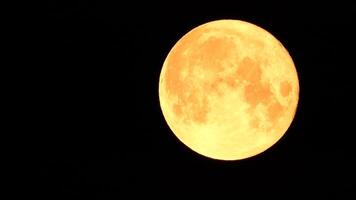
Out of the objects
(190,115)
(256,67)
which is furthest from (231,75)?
(190,115)

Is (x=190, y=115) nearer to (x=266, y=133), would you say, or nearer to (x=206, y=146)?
(x=206, y=146)

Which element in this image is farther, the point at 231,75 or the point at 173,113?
the point at 173,113

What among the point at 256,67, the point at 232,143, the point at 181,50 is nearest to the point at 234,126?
the point at 232,143

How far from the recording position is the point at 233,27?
811 cm

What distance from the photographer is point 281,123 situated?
8.03 meters

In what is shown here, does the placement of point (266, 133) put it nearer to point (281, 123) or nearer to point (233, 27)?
point (281, 123)

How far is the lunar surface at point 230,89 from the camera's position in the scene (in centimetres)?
759

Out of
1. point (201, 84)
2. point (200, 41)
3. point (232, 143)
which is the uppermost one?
point (200, 41)

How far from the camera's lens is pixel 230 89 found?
A: 7.55 metres

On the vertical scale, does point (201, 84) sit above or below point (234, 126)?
above

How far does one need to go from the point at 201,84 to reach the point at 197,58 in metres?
0.37

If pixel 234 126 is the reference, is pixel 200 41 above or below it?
above

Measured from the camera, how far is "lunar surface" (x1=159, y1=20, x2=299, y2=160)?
7594mm

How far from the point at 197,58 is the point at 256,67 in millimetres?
813
